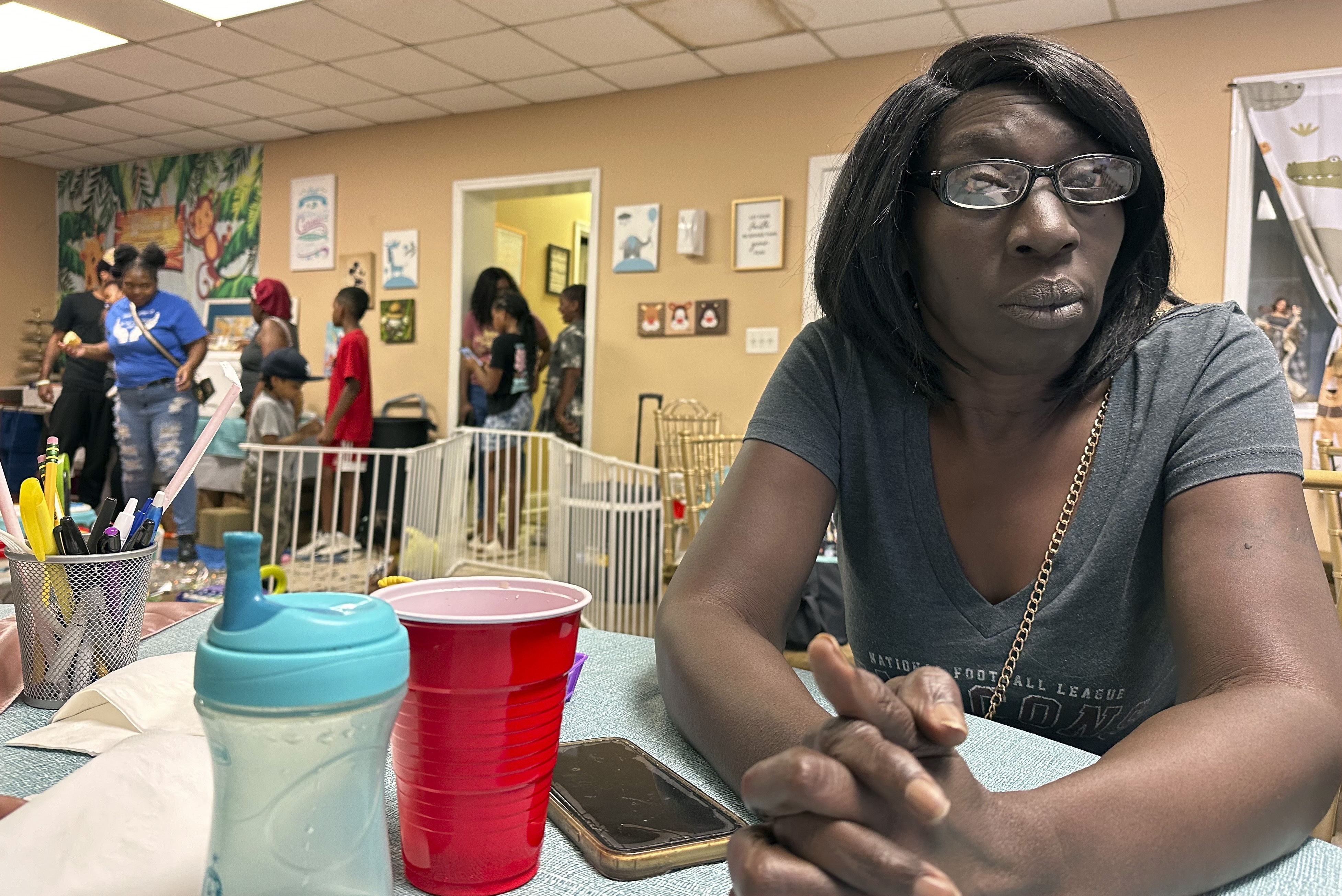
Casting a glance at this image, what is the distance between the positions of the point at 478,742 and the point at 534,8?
15.0ft

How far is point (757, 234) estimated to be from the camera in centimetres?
522

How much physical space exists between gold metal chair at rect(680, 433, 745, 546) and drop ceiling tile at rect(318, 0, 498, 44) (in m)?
2.70

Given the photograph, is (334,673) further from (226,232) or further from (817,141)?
(226,232)

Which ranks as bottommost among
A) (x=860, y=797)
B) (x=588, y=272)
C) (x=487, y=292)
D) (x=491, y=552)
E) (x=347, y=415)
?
(x=491, y=552)

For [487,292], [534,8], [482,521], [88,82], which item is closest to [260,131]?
[88,82]

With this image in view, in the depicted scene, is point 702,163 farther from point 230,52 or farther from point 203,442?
point 203,442

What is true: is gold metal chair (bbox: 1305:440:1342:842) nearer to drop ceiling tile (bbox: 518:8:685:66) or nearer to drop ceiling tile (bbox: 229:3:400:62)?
drop ceiling tile (bbox: 518:8:685:66)

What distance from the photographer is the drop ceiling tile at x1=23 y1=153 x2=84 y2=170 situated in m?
7.74

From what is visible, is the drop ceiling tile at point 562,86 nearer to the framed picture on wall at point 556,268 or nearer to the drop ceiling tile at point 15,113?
the framed picture on wall at point 556,268

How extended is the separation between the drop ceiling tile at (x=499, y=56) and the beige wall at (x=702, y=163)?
56 centimetres

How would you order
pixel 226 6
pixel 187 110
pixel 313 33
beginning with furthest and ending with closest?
1. pixel 187 110
2. pixel 313 33
3. pixel 226 6

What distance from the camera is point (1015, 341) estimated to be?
964 mm

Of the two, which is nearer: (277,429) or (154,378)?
(154,378)

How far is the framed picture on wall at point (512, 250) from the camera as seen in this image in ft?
24.3
